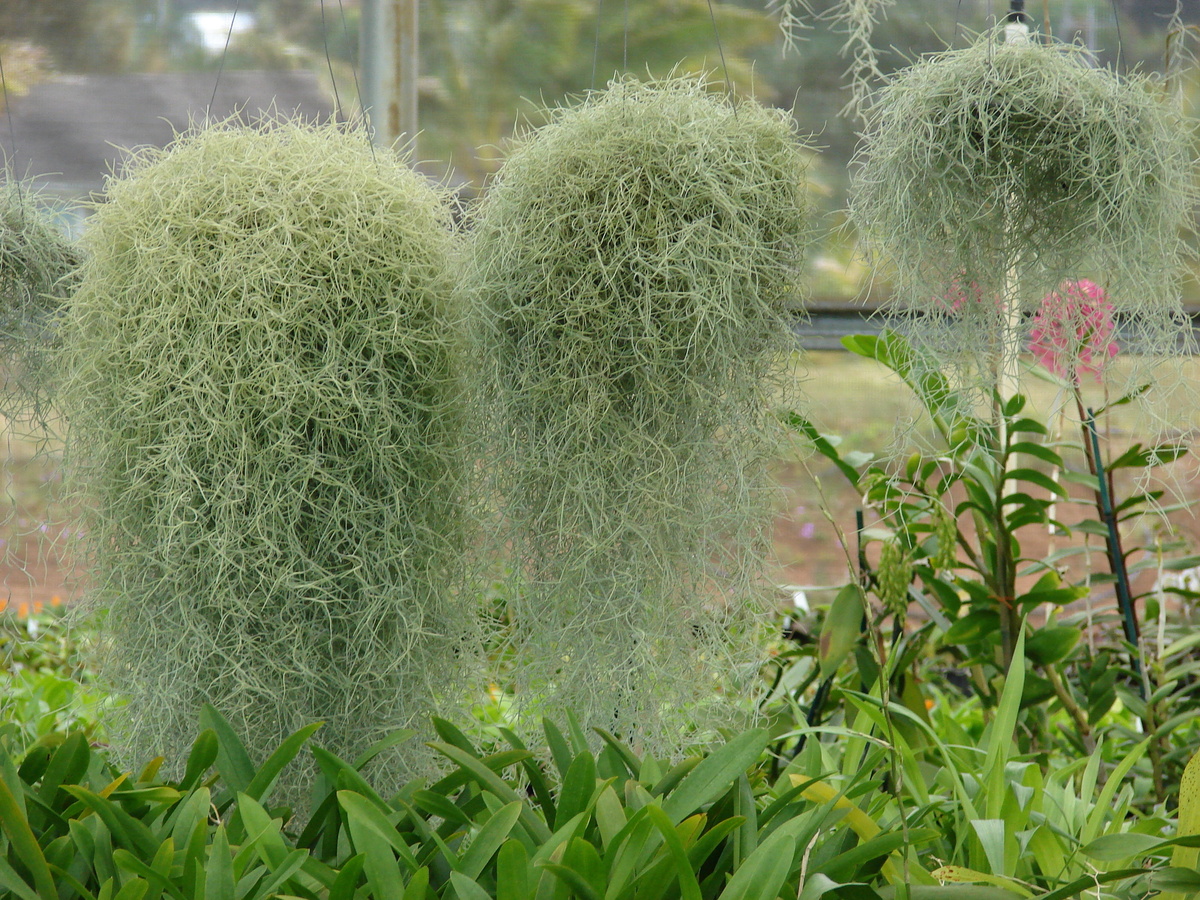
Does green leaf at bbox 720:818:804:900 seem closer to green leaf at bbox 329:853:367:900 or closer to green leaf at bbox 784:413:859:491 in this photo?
green leaf at bbox 329:853:367:900

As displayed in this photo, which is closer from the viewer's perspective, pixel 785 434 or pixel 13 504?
pixel 785 434

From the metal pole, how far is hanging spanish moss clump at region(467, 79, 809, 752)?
521 mm

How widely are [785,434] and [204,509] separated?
1.92 ft

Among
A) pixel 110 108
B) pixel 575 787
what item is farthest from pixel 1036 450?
pixel 110 108

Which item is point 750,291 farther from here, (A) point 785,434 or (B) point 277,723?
(B) point 277,723

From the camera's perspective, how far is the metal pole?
1401 mm

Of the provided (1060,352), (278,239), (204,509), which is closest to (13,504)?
(204,509)

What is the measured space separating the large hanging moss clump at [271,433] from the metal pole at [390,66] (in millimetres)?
393

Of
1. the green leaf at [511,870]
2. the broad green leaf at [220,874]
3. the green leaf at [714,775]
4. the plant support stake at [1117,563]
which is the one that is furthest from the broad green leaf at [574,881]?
the plant support stake at [1117,563]

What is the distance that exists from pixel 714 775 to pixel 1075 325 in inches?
22.7

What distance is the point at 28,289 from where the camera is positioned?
1.11 metres

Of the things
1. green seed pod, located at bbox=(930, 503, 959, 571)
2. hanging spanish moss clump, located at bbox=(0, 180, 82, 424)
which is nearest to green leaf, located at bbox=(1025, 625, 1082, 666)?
green seed pod, located at bbox=(930, 503, 959, 571)

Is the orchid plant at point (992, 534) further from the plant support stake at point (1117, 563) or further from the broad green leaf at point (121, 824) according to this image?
the broad green leaf at point (121, 824)

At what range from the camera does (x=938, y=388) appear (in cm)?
100
